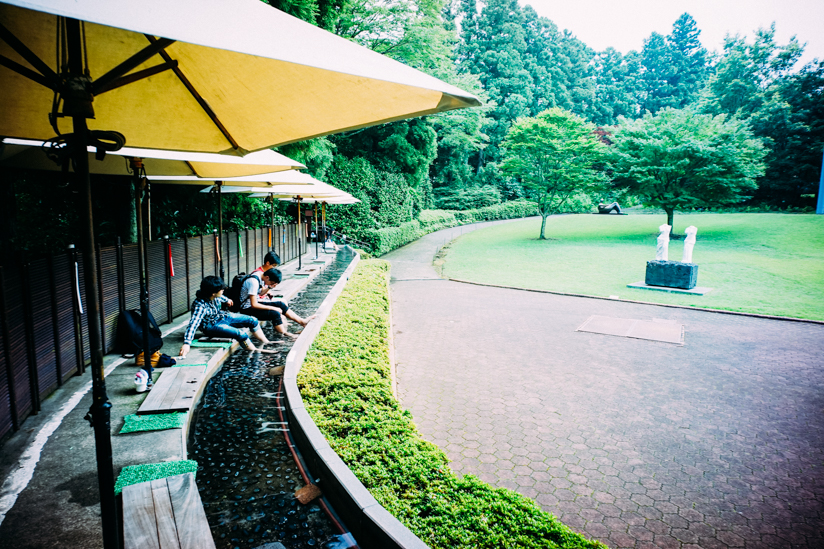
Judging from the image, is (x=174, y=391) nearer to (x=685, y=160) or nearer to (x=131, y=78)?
(x=131, y=78)

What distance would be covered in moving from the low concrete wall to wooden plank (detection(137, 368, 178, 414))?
1.27 m

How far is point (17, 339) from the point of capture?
4.18 m

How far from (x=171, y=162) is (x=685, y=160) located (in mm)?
30546

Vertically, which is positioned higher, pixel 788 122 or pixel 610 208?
pixel 788 122

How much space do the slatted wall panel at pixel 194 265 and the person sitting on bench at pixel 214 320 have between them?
8.24ft

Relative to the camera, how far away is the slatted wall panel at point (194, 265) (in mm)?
9039

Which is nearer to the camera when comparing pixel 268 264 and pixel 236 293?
pixel 236 293

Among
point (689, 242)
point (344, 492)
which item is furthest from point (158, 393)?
point (689, 242)

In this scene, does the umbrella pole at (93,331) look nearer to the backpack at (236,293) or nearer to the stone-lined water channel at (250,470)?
the stone-lined water channel at (250,470)

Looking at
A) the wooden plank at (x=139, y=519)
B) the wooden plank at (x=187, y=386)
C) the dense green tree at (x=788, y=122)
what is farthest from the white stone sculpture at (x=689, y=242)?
the dense green tree at (x=788, y=122)

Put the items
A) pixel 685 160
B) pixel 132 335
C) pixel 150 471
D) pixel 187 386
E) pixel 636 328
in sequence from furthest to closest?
pixel 685 160 → pixel 636 328 → pixel 132 335 → pixel 187 386 → pixel 150 471

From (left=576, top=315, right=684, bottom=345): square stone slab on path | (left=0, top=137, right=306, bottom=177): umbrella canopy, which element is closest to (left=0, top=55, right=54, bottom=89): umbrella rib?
(left=0, top=137, right=306, bottom=177): umbrella canopy

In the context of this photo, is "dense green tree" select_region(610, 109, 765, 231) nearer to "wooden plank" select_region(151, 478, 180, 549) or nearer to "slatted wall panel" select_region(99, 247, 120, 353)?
"slatted wall panel" select_region(99, 247, 120, 353)

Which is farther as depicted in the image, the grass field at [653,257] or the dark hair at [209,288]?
the grass field at [653,257]
